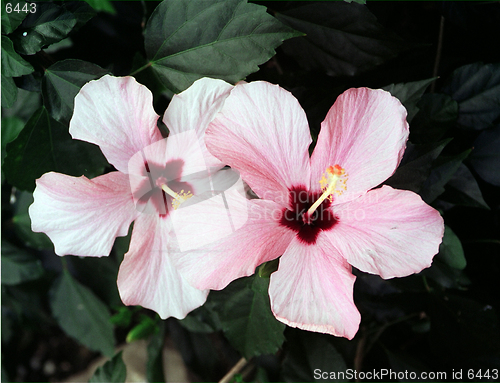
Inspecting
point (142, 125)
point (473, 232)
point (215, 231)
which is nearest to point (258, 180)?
point (215, 231)

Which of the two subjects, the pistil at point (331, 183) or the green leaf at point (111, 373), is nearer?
the pistil at point (331, 183)

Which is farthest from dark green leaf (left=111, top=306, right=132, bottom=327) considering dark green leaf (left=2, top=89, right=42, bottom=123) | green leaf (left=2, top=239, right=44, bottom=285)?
dark green leaf (left=2, top=89, right=42, bottom=123)

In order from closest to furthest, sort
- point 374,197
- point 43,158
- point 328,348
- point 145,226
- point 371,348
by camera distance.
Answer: point 374,197 < point 145,226 < point 43,158 < point 328,348 < point 371,348

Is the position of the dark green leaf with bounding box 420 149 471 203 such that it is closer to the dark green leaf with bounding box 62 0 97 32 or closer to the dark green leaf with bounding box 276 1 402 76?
the dark green leaf with bounding box 276 1 402 76

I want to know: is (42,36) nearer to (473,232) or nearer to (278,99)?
(278,99)

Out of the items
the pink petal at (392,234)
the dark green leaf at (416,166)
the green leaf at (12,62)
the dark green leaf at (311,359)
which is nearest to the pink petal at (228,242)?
the pink petal at (392,234)

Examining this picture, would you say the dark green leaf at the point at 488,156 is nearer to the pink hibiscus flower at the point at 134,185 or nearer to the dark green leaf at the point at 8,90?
the pink hibiscus flower at the point at 134,185

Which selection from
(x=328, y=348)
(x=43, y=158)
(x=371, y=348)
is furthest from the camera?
(x=371, y=348)
